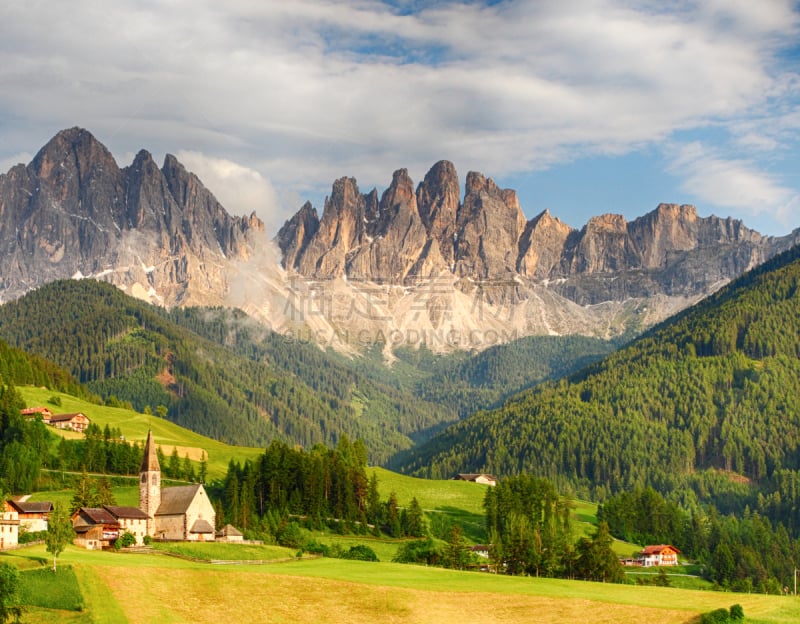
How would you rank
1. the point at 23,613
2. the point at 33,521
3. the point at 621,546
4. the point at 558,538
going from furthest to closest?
the point at 621,546
the point at 558,538
the point at 33,521
the point at 23,613

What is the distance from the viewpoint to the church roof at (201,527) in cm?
13100

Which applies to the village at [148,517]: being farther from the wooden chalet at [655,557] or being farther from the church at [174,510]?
the wooden chalet at [655,557]

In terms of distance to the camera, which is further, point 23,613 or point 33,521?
point 33,521

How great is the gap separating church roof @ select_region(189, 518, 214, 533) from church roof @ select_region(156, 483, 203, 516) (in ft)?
7.02

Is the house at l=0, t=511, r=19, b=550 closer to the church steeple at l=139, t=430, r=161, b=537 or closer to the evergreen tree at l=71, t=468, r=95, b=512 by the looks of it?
the evergreen tree at l=71, t=468, r=95, b=512

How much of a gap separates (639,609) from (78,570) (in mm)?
46210

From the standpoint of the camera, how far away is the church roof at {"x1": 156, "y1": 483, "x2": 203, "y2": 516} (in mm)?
132000

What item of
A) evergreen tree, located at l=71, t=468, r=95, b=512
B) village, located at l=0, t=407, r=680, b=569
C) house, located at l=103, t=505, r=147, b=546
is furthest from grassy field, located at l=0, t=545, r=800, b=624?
evergreen tree, located at l=71, t=468, r=95, b=512

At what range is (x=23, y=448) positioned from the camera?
579 ft

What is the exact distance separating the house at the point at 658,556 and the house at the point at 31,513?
92685mm

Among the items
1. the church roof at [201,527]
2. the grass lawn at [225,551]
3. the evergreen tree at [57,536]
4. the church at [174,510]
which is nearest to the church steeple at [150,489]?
the church at [174,510]

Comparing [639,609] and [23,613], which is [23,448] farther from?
[639,609]

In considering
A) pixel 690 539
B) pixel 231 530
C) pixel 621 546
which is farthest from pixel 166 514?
pixel 690 539

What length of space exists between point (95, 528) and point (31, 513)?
1299 centimetres
